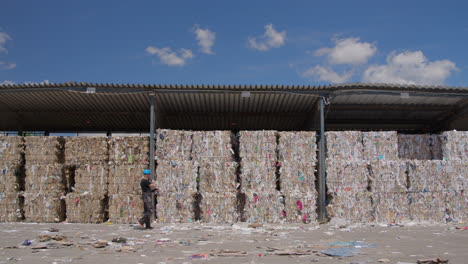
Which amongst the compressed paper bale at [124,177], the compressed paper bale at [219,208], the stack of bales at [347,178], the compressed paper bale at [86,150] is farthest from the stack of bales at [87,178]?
the stack of bales at [347,178]

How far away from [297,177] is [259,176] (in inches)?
49.4

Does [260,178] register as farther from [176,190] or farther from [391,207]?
[391,207]

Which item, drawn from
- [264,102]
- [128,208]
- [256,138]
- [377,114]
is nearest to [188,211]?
[128,208]

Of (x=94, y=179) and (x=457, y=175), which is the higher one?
(x=457, y=175)

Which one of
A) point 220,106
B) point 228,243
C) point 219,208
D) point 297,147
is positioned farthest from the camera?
point 220,106

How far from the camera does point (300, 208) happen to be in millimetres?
13031

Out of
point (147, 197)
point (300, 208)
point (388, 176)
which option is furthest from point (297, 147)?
point (147, 197)

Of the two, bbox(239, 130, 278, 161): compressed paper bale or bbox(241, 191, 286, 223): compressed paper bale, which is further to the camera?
bbox(239, 130, 278, 161): compressed paper bale

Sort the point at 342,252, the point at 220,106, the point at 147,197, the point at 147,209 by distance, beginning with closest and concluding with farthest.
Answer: the point at 342,252 → the point at 147,209 → the point at 147,197 → the point at 220,106

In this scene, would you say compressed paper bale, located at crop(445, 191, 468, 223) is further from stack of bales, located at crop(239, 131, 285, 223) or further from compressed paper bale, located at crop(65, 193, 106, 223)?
compressed paper bale, located at crop(65, 193, 106, 223)

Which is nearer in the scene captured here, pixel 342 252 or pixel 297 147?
pixel 342 252

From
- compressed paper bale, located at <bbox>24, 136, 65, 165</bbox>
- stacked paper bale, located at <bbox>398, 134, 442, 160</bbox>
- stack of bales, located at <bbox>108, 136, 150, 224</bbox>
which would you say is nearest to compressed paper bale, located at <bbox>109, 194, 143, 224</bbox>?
stack of bales, located at <bbox>108, 136, 150, 224</bbox>

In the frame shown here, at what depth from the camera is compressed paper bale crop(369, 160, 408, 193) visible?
520 inches

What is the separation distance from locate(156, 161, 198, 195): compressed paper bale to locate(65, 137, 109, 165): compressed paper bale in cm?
202
